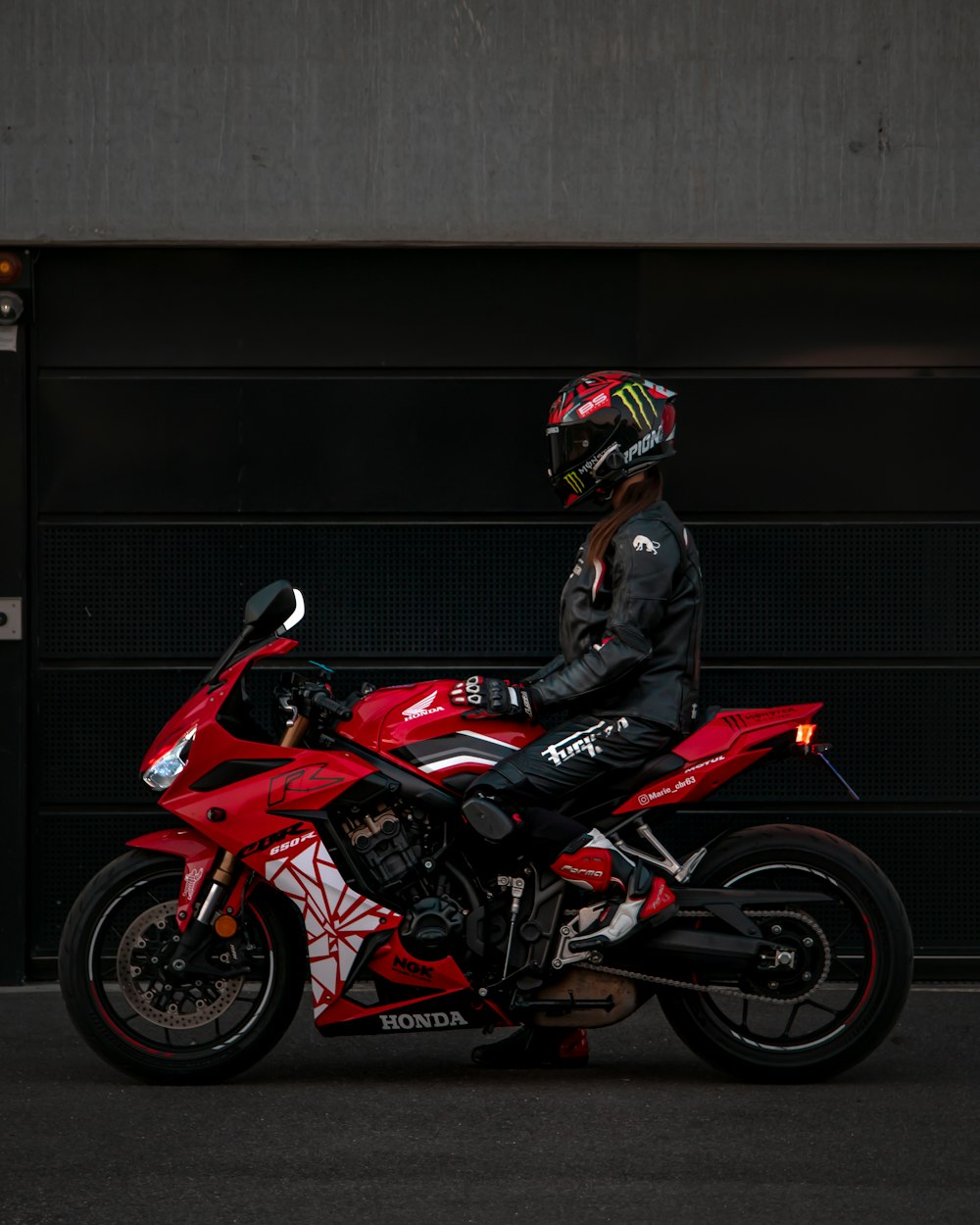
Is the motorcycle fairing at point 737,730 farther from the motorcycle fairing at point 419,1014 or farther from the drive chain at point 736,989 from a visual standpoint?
the motorcycle fairing at point 419,1014

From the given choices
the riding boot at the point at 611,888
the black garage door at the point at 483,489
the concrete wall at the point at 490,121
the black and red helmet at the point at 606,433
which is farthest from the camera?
the black garage door at the point at 483,489

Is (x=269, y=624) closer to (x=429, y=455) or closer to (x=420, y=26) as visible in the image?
(x=429, y=455)

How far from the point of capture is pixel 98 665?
7570 mm

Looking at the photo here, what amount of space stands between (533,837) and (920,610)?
8.72 ft

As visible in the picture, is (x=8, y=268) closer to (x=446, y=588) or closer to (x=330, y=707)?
(x=446, y=588)

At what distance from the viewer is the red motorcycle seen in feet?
18.7

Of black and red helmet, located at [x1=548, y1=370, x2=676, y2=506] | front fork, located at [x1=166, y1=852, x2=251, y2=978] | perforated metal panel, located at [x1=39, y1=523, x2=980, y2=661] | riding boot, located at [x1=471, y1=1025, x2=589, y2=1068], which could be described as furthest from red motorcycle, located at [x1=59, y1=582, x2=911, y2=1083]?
perforated metal panel, located at [x1=39, y1=523, x2=980, y2=661]

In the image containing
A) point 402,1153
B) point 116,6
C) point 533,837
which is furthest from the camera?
point 116,6

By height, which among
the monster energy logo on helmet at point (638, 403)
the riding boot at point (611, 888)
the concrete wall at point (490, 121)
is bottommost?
the riding boot at point (611, 888)

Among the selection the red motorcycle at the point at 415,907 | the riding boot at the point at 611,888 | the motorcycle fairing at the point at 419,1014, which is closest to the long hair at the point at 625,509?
the red motorcycle at the point at 415,907

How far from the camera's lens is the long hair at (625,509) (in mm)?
5922

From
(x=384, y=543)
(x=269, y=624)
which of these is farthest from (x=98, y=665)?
(x=269, y=624)

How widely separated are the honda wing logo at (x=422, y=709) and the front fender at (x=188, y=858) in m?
0.71

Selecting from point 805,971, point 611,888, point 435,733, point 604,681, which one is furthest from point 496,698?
point 805,971
